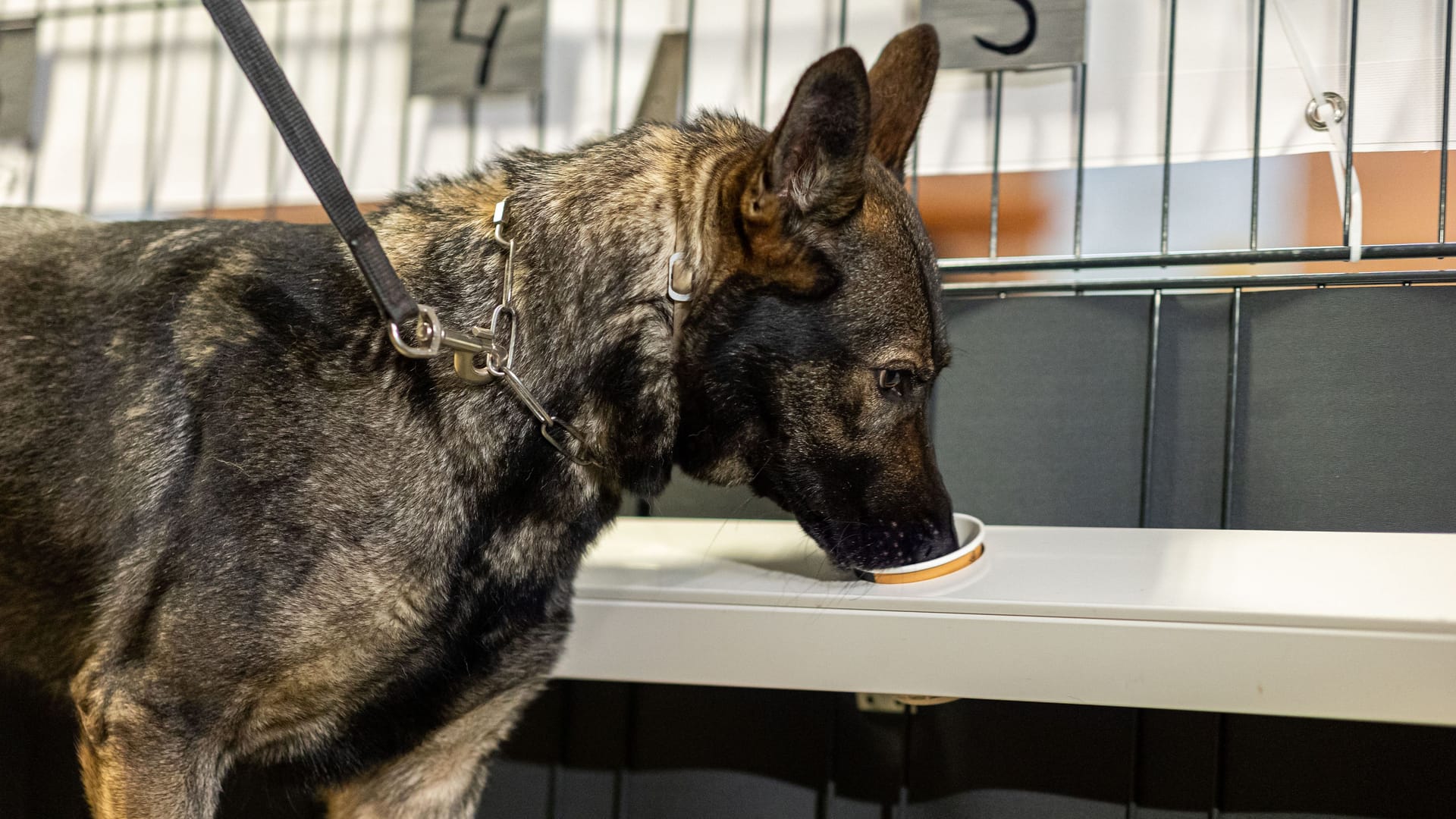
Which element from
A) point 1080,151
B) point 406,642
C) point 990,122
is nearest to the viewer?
point 406,642

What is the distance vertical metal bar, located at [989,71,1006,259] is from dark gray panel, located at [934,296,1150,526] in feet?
1.01

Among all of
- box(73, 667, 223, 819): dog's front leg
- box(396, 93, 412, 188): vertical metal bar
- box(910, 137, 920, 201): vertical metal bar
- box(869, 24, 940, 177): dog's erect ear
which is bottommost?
box(73, 667, 223, 819): dog's front leg

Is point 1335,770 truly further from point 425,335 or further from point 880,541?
point 425,335

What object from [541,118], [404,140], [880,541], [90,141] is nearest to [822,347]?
[880,541]

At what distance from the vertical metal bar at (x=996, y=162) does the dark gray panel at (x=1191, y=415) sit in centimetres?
56

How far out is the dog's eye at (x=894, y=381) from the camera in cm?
156

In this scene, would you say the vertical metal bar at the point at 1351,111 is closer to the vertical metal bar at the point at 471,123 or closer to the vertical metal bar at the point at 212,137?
the vertical metal bar at the point at 471,123

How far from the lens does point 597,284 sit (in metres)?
1.52

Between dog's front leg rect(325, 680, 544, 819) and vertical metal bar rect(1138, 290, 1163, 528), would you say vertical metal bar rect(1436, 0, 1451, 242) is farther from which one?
dog's front leg rect(325, 680, 544, 819)

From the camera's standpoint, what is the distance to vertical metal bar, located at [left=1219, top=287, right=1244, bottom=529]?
231 centimetres

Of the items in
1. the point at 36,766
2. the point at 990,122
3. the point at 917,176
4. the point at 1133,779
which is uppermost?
the point at 990,122

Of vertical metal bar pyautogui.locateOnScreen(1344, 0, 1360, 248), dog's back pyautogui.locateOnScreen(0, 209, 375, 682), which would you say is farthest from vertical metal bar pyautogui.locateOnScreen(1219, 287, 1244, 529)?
dog's back pyautogui.locateOnScreen(0, 209, 375, 682)

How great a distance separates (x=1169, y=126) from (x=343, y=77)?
3.09 m

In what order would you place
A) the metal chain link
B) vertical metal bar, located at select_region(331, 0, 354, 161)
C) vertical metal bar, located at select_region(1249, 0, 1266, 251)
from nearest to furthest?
the metal chain link
vertical metal bar, located at select_region(1249, 0, 1266, 251)
vertical metal bar, located at select_region(331, 0, 354, 161)
